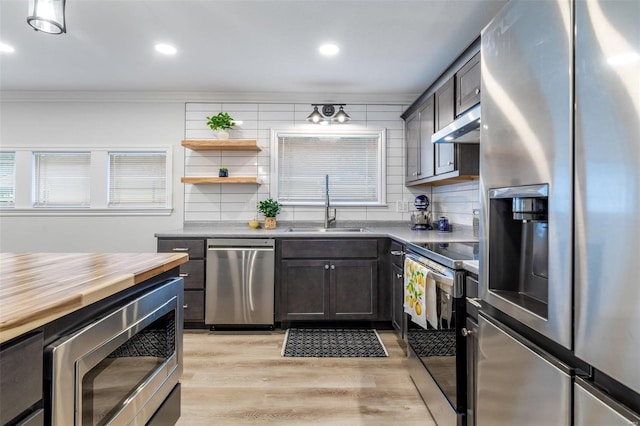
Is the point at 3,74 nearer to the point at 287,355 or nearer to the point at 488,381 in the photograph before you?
the point at 287,355

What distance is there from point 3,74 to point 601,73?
179 inches

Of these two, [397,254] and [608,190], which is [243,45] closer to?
[397,254]

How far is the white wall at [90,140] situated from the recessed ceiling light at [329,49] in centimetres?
183

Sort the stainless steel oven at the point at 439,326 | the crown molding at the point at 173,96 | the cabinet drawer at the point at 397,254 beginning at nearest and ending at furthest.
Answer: the stainless steel oven at the point at 439,326 < the cabinet drawer at the point at 397,254 < the crown molding at the point at 173,96

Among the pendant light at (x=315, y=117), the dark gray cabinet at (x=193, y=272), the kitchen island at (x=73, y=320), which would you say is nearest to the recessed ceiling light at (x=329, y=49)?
the pendant light at (x=315, y=117)

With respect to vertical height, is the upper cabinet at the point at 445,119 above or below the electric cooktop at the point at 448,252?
above

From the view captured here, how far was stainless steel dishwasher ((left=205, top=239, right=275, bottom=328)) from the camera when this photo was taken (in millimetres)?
2973

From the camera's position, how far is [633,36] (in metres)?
0.59

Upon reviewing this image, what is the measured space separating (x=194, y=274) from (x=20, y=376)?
2.45m

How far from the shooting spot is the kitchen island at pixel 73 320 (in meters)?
0.63

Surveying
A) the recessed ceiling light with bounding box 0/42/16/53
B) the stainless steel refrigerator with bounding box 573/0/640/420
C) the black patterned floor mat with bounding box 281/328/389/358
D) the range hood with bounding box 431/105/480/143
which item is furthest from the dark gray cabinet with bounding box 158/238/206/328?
the stainless steel refrigerator with bounding box 573/0/640/420

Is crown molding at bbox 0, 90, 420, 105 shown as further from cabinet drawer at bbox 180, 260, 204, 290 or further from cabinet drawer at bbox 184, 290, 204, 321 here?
cabinet drawer at bbox 184, 290, 204, 321

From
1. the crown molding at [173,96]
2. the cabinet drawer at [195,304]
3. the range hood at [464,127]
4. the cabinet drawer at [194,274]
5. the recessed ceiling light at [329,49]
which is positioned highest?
the recessed ceiling light at [329,49]

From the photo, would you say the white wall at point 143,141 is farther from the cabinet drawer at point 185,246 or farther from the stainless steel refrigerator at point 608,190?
the stainless steel refrigerator at point 608,190
